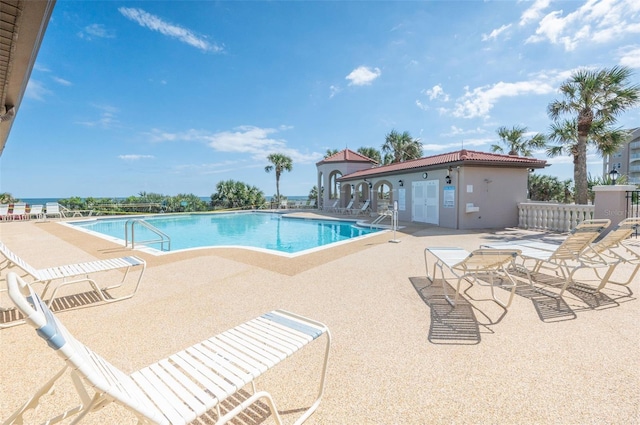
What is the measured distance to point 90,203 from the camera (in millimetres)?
22109

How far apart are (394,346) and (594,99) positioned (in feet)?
49.3

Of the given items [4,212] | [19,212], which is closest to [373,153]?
[19,212]

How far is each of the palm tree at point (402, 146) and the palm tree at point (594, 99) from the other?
57.4ft

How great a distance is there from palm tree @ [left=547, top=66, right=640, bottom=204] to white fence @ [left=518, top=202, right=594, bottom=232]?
7.44 feet

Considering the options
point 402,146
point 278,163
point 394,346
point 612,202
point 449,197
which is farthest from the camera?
point 278,163

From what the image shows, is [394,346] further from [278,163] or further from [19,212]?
[278,163]

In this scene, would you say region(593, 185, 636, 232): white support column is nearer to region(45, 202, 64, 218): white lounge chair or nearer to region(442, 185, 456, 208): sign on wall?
region(442, 185, 456, 208): sign on wall

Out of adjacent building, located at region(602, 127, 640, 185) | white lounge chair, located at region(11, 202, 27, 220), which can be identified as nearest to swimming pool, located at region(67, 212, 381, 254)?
white lounge chair, located at region(11, 202, 27, 220)

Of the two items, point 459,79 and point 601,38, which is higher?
point 459,79

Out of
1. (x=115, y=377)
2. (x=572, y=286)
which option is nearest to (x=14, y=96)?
(x=115, y=377)

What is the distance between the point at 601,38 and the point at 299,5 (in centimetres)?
1150

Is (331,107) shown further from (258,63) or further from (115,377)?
(115,377)

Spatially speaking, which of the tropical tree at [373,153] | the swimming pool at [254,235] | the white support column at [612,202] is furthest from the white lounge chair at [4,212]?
the tropical tree at [373,153]

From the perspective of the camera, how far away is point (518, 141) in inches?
882
